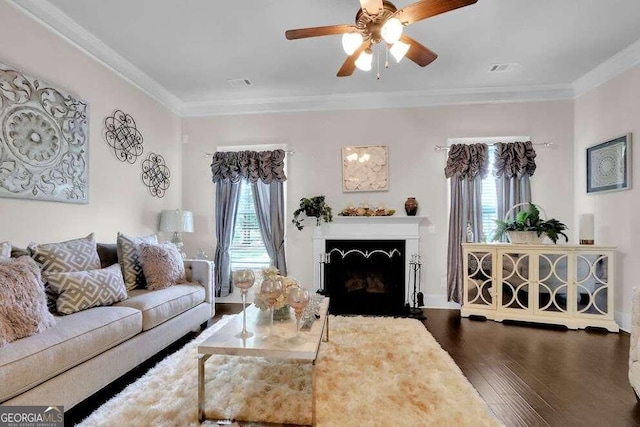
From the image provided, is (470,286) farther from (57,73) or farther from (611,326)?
(57,73)

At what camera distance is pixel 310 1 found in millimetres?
2604

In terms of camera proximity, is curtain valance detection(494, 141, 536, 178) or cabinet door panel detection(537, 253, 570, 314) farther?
curtain valance detection(494, 141, 536, 178)

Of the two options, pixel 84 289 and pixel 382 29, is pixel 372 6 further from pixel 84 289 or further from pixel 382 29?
pixel 84 289

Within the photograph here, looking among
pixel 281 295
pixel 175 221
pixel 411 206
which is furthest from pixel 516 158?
pixel 175 221

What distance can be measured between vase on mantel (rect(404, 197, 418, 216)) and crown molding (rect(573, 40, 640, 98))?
2563 mm

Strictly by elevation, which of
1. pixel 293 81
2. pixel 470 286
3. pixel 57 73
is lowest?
pixel 470 286

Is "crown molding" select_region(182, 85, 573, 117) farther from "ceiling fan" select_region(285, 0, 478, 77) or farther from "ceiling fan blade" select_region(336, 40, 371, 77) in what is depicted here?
"ceiling fan" select_region(285, 0, 478, 77)

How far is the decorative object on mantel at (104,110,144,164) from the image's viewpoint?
11.3 ft

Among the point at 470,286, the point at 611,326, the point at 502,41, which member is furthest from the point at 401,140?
the point at 611,326

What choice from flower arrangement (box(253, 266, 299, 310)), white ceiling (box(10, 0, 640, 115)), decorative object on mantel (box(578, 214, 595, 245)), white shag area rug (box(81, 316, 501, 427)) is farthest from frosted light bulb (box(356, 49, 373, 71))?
decorative object on mantel (box(578, 214, 595, 245))

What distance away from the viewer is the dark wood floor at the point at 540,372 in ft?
6.23

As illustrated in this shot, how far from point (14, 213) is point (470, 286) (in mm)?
4654

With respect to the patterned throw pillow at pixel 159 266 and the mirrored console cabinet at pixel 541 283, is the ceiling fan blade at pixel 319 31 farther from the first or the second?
the mirrored console cabinet at pixel 541 283

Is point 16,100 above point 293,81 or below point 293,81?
below
